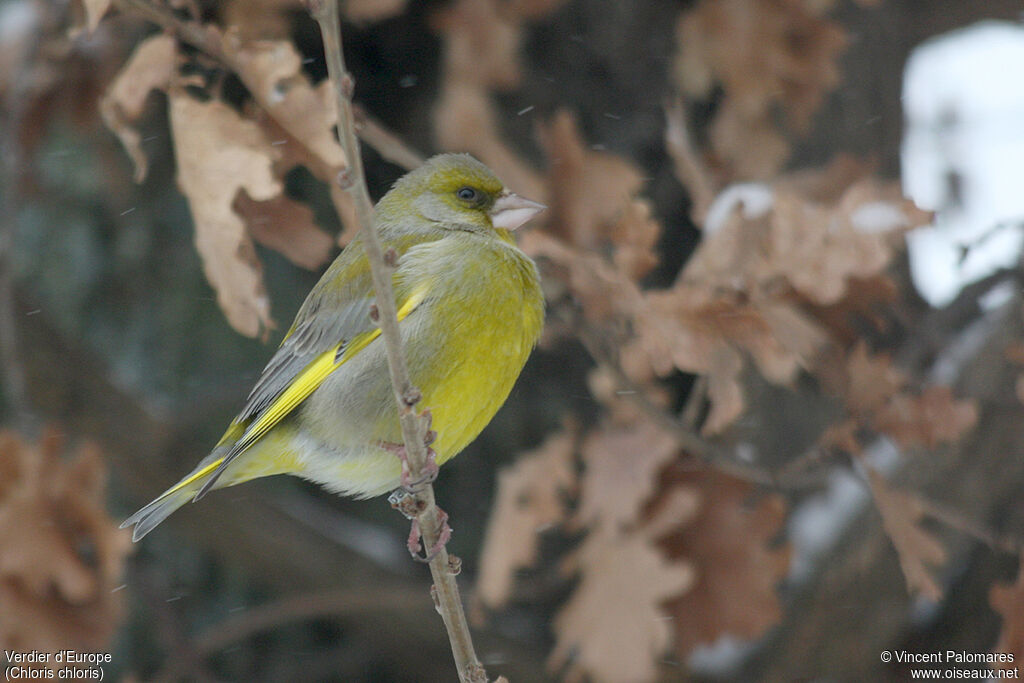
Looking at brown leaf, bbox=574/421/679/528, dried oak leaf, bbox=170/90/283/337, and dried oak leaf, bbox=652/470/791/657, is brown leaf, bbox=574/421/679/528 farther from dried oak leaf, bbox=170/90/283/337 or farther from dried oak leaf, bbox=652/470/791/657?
dried oak leaf, bbox=170/90/283/337

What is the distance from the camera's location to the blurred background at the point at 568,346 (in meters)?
2.82

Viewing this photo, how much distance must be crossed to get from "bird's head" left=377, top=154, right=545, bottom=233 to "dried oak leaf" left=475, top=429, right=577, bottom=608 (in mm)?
1225

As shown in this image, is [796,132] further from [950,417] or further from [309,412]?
[309,412]

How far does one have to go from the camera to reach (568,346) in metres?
4.73

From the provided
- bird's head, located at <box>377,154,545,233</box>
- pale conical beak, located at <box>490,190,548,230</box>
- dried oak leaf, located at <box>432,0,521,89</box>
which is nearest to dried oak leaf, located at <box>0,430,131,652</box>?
bird's head, located at <box>377,154,545,233</box>

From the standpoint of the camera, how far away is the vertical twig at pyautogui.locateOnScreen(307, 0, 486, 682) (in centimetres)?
129

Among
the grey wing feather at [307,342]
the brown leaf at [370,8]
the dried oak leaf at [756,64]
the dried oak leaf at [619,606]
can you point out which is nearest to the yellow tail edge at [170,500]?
the grey wing feather at [307,342]

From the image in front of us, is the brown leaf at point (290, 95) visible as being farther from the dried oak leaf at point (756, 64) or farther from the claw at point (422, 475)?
the dried oak leaf at point (756, 64)

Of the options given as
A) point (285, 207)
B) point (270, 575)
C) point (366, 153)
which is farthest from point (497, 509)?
point (366, 153)

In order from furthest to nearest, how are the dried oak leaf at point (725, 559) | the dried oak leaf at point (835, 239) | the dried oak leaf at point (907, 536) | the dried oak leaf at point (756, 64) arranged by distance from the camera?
1. the dried oak leaf at point (756, 64)
2. the dried oak leaf at point (725, 559)
3. the dried oak leaf at point (835, 239)
4. the dried oak leaf at point (907, 536)

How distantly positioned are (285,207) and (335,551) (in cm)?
218

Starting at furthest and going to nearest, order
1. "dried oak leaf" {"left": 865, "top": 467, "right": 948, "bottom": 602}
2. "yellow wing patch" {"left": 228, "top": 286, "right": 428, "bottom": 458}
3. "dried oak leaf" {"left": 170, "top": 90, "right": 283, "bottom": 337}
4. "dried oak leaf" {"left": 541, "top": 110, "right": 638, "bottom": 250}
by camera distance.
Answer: "dried oak leaf" {"left": 541, "top": 110, "right": 638, "bottom": 250}
"dried oak leaf" {"left": 865, "top": 467, "right": 948, "bottom": 602}
"yellow wing patch" {"left": 228, "top": 286, "right": 428, "bottom": 458}
"dried oak leaf" {"left": 170, "top": 90, "right": 283, "bottom": 337}

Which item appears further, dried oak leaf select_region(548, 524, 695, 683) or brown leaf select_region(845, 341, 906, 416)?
dried oak leaf select_region(548, 524, 695, 683)

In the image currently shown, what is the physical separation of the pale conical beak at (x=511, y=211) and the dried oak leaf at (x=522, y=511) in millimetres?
1250
